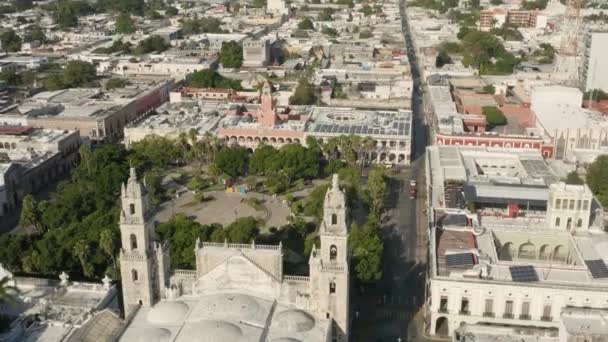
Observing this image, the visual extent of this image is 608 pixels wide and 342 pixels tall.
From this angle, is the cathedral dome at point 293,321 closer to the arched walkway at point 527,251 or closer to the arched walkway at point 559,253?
the arched walkway at point 527,251

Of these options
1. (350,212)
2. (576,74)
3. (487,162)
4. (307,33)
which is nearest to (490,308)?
(350,212)

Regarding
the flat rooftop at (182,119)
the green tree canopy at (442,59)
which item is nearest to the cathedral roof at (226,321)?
the flat rooftop at (182,119)

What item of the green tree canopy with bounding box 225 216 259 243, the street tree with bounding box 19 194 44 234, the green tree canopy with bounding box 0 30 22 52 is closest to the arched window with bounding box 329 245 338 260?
the green tree canopy with bounding box 225 216 259 243

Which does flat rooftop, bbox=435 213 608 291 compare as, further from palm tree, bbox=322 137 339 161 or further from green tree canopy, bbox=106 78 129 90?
green tree canopy, bbox=106 78 129 90

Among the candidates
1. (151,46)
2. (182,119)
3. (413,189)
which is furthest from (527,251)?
(151,46)

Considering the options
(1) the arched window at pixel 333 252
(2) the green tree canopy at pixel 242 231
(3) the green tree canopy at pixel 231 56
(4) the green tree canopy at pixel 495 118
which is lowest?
(4) the green tree canopy at pixel 495 118

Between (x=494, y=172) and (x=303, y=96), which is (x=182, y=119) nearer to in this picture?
(x=303, y=96)
